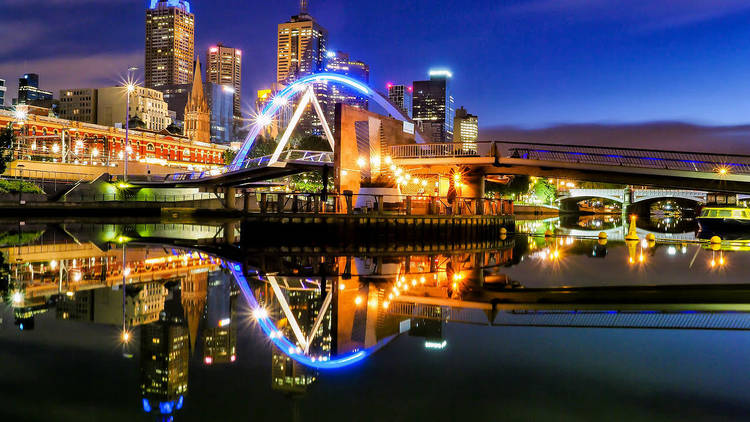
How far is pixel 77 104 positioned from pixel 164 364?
178m

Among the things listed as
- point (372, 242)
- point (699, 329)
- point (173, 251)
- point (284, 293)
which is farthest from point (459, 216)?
point (699, 329)

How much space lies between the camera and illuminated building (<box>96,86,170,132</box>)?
138 metres

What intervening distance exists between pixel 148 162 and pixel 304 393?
9823 cm

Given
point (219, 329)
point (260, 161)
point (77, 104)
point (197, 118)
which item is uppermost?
point (77, 104)

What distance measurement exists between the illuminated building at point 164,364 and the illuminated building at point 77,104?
551 feet

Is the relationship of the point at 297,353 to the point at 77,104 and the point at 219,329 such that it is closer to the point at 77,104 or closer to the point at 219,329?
the point at 219,329

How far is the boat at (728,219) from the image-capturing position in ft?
159

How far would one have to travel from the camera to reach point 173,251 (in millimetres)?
25891

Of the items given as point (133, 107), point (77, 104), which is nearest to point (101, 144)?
point (133, 107)

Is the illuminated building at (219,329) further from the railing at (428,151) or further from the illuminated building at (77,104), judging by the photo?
the illuminated building at (77,104)

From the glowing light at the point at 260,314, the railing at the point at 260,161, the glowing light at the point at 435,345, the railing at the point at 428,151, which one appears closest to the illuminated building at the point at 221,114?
the railing at the point at 260,161

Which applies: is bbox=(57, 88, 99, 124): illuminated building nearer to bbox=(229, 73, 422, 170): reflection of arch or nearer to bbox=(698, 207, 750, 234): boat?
bbox=(229, 73, 422, 170): reflection of arch

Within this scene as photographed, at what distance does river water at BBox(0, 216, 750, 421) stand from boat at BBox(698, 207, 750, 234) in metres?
35.3

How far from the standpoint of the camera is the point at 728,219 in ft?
159
